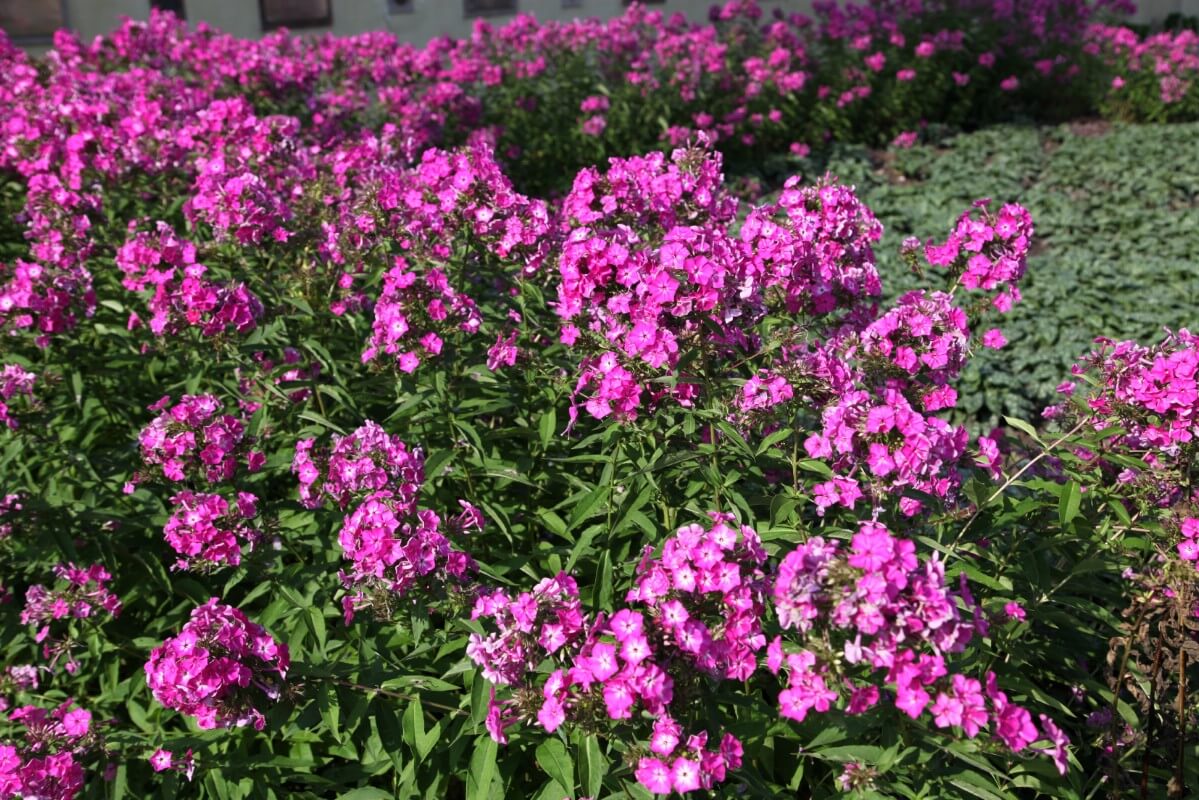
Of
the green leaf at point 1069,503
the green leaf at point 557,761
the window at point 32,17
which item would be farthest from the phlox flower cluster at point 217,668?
the window at point 32,17

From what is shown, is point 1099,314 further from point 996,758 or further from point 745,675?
point 745,675

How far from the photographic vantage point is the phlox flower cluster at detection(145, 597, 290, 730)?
2.38 metres

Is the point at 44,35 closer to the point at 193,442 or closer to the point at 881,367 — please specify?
the point at 193,442

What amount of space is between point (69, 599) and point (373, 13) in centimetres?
1597

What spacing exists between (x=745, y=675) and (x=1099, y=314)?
620cm

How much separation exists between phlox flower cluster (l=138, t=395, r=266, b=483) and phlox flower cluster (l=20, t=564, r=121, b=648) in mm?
532

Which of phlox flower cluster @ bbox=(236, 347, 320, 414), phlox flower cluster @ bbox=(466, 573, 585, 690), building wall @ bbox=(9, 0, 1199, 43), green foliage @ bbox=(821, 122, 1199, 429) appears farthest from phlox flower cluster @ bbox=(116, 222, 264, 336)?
building wall @ bbox=(9, 0, 1199, 43)

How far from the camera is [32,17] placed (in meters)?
16.3

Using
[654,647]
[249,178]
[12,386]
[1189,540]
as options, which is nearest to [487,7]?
[249,178]

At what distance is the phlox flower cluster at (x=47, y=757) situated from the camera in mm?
2570

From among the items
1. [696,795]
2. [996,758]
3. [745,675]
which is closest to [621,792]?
[696,795]

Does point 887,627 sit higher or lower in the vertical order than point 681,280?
lower

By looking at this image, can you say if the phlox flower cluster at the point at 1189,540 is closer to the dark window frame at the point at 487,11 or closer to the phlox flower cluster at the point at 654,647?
the phlox flower cluster at the point at 654,647

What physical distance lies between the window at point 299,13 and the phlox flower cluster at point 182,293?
49.2 feet
